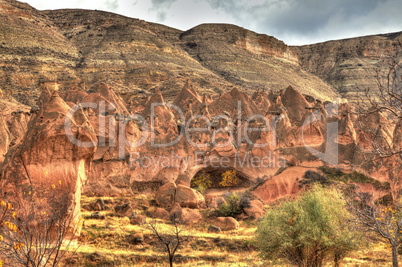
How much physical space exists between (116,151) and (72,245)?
1261 cm

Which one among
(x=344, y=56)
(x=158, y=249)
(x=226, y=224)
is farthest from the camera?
(x=344, y=56)

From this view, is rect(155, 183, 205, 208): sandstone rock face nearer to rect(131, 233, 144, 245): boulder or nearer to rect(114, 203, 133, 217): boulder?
rect(114, 203, 133, 217): boulder

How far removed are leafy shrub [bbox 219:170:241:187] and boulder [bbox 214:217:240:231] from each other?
36.9ft

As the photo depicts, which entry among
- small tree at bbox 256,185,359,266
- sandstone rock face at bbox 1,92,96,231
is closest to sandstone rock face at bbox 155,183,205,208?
small tree at bbox 256,185,359,266

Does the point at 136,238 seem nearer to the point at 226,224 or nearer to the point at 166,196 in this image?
the point at 226,224

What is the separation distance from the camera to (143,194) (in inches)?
1141

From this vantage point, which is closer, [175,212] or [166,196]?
[175,212]

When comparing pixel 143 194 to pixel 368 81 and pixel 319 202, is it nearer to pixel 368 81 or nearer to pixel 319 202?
pixel 319 202

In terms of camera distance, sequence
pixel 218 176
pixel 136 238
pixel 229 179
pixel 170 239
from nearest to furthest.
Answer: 1. pixel 170 239
2. pixel 136 238
3. pixel 229 179
4. pixel 218 176

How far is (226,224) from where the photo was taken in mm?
23828

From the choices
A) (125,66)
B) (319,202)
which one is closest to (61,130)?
(319,202)

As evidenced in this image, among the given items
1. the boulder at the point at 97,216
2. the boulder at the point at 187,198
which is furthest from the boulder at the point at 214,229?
the boulder at the point at 97,216

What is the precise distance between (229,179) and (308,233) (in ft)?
68.9

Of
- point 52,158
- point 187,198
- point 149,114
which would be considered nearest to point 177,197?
point 187,198
